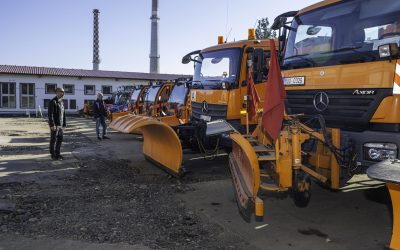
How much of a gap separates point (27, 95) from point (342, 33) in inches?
1200

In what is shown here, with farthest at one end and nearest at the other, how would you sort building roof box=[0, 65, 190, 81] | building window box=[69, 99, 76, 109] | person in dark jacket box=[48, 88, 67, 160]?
building window box=[69, 99, 76, 109]
building roof box=[0, 65, 190, 81]
person in dark jacket box=[48, 88, 67, 160]

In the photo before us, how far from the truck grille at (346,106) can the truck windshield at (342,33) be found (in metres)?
0.39

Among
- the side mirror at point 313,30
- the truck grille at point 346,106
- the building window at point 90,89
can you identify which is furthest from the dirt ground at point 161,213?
the building window at point 90,89

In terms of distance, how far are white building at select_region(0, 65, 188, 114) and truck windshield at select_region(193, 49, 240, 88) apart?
22.4 m

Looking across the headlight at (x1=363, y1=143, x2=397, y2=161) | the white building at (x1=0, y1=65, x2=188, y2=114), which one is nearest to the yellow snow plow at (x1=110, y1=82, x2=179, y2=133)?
the headlight at (x1=363, y1=143, x2=397, y2=161)

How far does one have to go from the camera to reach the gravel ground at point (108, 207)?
4.61m

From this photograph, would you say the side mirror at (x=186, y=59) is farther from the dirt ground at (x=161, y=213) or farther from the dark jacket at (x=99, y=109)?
the dark jacket at (x=99, y=109)

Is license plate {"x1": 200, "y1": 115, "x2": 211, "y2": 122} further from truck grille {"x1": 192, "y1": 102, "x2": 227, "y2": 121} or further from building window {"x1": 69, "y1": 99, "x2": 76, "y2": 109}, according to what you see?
building window {"x1": 69, "y1": 99, "x2": 76, "y2": 109}

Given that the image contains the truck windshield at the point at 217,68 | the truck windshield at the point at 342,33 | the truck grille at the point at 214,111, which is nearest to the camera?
the truck windshield at the point at 342,33

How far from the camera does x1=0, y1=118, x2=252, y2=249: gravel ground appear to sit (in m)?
4.61

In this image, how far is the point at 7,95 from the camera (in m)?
30.9

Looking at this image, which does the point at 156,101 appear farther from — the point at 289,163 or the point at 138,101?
the point at 289,163

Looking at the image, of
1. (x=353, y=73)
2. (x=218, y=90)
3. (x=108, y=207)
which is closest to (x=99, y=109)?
(x=218, y=90)

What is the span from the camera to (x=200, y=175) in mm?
8125
